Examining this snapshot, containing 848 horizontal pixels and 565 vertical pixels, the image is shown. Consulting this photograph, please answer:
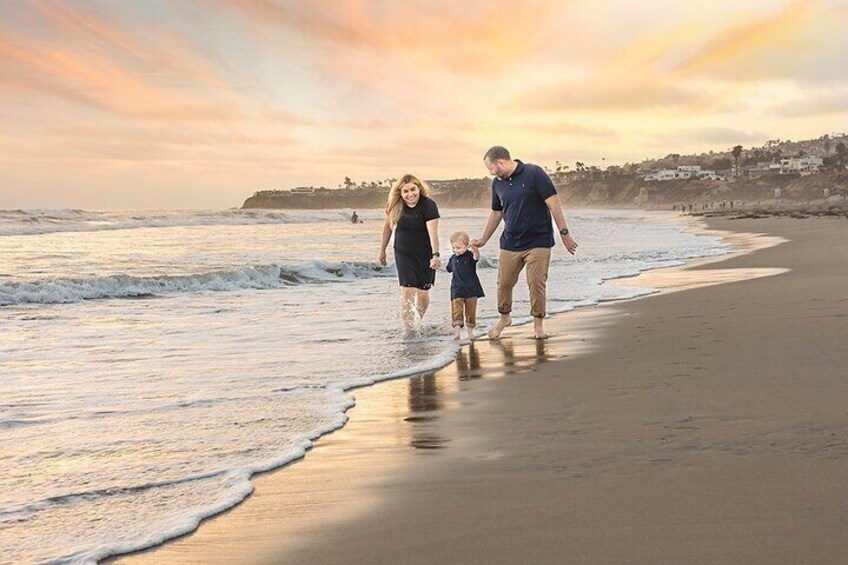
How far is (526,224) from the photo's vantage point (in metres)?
8.98

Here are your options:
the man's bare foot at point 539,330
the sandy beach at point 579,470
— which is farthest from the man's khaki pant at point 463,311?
the sandy beach at point 579,470

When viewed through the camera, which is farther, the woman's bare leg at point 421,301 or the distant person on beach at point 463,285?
the woman's bare leg at point 421,301

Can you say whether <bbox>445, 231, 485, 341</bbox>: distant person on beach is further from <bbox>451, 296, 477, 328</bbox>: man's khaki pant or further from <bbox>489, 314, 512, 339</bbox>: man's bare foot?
<bbox>489, 314, 512, 339</bbox>: man's bare foot

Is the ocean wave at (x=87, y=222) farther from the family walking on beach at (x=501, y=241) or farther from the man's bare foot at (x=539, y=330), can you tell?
the man's bare foot at (x=539, y=330)

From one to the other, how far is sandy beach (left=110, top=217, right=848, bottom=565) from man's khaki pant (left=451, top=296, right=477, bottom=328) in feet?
6.19

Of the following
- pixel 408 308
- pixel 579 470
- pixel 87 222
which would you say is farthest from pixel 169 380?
pixel 87 222

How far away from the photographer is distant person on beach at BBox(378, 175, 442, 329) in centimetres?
998

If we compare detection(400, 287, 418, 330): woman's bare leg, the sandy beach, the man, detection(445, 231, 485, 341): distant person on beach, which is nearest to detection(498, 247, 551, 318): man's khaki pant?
the man

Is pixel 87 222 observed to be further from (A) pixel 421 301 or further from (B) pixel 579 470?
(B) pixel 579 470

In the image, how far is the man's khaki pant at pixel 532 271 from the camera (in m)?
8.95

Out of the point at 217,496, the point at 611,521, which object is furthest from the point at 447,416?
the point at 611,521

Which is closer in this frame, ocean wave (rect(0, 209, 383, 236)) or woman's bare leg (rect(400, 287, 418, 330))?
woman's bare leg (rect(400, 287, 418, 330))

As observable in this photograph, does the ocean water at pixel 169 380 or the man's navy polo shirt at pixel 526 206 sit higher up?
the man's navy polo shirt at pixel 526 206

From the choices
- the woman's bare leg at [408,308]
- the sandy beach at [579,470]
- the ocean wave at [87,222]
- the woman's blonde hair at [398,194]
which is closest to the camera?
the sandy beach at [579,470]
